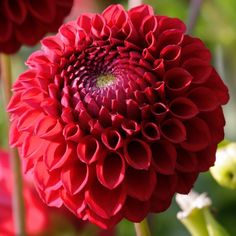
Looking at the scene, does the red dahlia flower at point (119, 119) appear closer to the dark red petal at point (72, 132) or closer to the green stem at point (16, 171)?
the dark red petal at point (72, 132)

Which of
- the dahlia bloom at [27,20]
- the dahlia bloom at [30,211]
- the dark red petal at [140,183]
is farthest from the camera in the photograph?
the dahlia bloom at [30,211]

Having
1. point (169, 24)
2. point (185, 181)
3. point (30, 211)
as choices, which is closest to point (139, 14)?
point (169, 24)

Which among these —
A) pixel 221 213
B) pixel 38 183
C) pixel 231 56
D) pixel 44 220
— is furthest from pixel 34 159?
pixel 231 56

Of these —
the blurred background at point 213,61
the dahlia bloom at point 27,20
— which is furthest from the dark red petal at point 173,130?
the blurred background at point 213,61

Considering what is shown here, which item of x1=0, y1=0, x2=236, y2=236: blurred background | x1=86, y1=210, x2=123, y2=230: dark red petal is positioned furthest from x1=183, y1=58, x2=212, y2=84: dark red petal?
x1=0, y1=0, x2=236, y2=236: blurred background

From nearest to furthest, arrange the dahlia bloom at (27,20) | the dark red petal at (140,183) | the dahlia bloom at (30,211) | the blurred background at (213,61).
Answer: the dark red petal at (140,183) < the dahlia bloom at (27,20) < the dahlia bloom at (30,211) < the blurred background at (213,61)
